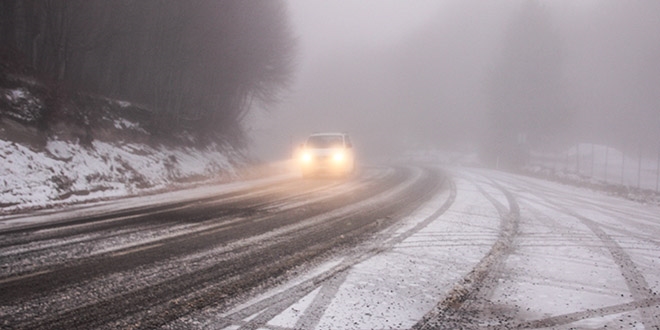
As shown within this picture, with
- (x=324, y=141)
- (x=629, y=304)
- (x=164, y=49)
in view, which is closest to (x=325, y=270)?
(x=629, y=304)

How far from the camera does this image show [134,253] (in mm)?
4312

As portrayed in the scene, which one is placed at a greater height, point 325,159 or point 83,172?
point 325,159

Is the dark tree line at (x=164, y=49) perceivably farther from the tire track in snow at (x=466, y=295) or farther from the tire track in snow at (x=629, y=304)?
the tire track in snow at (x=629, y=304)

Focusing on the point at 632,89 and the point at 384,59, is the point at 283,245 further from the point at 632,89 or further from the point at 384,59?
the point at 384,59

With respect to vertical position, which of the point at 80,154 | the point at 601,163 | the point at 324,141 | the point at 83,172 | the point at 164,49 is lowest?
the point at 83,172

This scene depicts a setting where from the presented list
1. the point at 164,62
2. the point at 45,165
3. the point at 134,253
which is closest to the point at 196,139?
the point at 164,62

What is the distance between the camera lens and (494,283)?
11.6 feet

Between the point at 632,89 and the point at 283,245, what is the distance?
280 feet

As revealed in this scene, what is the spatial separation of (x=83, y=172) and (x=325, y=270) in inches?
379

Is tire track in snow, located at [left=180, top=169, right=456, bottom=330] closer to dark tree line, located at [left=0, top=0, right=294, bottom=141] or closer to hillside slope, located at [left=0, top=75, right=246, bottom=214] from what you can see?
hillside slope, located at [left=0, top=75, right=246, bottom=214]

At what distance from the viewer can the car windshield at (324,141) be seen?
52.6ft

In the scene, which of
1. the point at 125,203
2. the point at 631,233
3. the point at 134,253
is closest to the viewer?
the point at 134,253

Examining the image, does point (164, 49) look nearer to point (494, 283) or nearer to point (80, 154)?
point (80, 154)

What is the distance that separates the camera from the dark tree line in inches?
521
